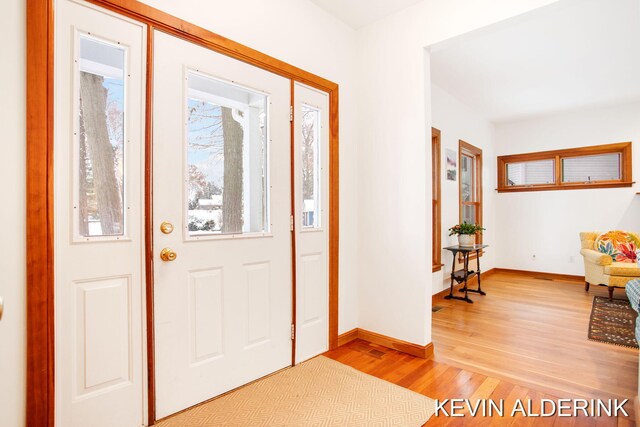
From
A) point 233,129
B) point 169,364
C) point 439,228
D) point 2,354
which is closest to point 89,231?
point 2,354

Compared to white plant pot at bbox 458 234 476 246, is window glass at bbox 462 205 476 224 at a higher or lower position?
higher

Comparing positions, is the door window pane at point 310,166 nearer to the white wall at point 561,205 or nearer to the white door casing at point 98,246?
the white door casing at point 98,246

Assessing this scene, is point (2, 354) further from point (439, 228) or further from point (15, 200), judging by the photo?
point (439, 228)

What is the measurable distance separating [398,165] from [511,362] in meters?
1.70

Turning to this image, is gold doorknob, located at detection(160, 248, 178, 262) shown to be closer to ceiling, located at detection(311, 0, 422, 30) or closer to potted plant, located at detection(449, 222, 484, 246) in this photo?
ceiling, located at detection(311, 0, 422, 30)

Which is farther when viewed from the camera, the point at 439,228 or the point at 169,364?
the point at 439,228

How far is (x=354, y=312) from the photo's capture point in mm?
3033

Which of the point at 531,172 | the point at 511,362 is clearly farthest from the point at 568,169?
the point at 511,362

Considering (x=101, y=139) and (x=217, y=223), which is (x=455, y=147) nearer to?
(x=217, y=223)

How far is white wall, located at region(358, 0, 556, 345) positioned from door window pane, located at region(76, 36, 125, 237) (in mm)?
1892

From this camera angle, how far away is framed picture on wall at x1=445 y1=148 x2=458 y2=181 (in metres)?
4.70

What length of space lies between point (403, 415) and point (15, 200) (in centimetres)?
211

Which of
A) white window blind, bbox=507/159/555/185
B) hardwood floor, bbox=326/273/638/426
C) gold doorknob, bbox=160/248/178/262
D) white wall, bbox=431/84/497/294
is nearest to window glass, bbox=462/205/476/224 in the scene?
white wall, bbox=431/84/497/294

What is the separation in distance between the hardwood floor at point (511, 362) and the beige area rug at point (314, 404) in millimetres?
137
